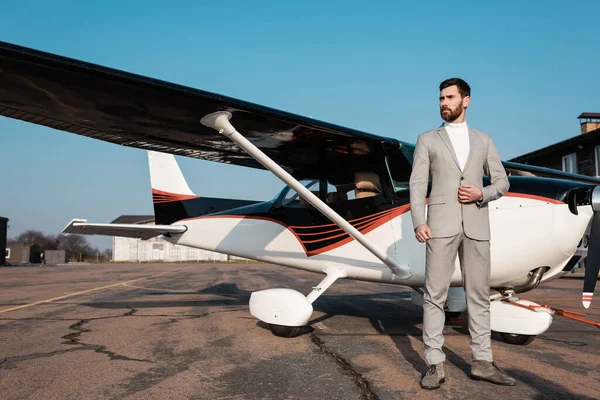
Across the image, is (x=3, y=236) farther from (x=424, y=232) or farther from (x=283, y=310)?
(x=424, y=232)

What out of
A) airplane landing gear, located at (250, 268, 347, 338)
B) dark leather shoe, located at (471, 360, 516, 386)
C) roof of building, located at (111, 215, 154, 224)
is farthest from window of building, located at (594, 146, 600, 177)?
roof of building, located at (111, 215, 154, 224)

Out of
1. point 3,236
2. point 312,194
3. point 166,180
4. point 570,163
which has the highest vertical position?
point 570,163

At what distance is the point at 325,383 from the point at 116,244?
5885cm

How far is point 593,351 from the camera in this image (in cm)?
406

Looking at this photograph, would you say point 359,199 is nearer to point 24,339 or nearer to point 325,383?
point 325,383

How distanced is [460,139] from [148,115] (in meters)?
3.07

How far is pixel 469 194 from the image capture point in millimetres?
3018

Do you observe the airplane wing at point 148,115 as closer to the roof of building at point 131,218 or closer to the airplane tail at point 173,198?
the airplane tail at point 173,198

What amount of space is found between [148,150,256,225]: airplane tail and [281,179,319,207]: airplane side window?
1.49 m

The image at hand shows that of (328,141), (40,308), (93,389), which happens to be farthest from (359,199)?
(40,308)

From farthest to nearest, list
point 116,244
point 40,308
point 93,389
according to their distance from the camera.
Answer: point 116,244 < point 40,308 < point 93,389

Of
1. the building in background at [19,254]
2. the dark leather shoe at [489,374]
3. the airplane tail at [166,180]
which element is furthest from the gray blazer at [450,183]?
the building in background at [19,254]

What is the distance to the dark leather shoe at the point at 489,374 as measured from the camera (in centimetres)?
294

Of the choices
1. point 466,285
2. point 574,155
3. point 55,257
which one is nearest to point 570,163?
point 574,155
